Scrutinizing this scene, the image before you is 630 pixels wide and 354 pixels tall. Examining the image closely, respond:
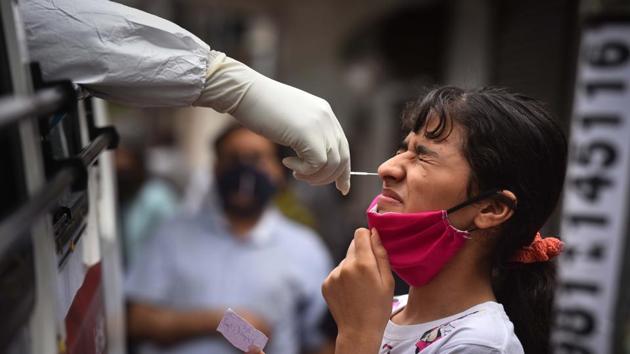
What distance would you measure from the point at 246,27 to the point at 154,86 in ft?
53.2

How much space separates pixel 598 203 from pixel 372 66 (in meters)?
6.12

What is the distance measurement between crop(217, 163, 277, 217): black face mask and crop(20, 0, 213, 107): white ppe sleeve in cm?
254

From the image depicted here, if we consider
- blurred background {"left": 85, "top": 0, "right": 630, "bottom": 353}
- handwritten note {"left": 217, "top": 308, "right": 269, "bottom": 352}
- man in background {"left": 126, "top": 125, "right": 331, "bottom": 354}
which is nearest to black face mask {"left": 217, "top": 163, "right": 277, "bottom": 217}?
man in background {"left": 126, "top": 125, "right": 331, "bottom": 354}

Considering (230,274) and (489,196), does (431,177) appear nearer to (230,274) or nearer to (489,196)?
(489,196)

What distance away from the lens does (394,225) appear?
172 cm

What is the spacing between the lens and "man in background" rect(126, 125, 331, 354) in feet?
12.6

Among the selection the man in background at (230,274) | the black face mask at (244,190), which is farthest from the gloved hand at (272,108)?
the black face mask at (244,190)

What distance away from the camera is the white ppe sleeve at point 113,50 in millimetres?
1515

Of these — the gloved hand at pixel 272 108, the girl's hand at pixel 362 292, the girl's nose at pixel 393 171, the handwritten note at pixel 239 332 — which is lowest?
the handwritten note at pixel 239 332

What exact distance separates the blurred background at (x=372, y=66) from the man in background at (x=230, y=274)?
674 millimetres

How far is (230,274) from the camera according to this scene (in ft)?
12.9

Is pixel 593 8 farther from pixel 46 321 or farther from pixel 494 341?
pixel 46 321

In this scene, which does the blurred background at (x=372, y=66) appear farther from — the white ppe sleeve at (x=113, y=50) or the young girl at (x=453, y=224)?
the white ppe sleeve at (x=113, y=50)

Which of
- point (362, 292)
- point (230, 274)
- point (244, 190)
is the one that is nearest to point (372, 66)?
point (244, 190)
